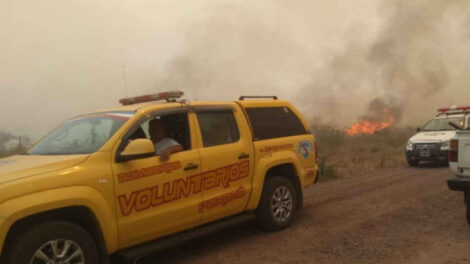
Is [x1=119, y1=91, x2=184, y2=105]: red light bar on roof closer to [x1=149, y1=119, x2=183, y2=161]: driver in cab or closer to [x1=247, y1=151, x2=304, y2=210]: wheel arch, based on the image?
[x1=149, y1=119, x2=183, y2=161]: driver in cab

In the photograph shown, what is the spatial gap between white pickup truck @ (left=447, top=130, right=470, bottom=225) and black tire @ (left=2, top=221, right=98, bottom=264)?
426 centimetres

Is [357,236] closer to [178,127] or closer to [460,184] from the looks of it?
[460,184]

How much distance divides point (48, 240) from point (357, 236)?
3.66m

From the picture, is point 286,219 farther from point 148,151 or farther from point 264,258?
point 148,151

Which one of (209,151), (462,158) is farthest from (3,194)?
(462,158)

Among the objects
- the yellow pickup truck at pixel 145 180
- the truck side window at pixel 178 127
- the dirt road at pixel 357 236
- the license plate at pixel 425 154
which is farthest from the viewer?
the license plate at pixel 425 154

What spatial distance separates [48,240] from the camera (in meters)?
3.73

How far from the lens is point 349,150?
20.2 metres

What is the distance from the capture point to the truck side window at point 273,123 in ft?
20.2

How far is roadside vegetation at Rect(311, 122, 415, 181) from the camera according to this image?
13281 millimetres

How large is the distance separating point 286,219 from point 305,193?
3.08 metres

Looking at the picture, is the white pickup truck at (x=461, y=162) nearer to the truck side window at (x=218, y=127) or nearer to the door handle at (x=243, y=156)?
the door handle at (x=243, y=156)

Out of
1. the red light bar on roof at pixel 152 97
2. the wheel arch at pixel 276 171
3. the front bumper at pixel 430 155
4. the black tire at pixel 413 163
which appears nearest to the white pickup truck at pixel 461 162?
the wheel arch at pixel 276 171

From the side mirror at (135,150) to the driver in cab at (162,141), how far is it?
34 cm
